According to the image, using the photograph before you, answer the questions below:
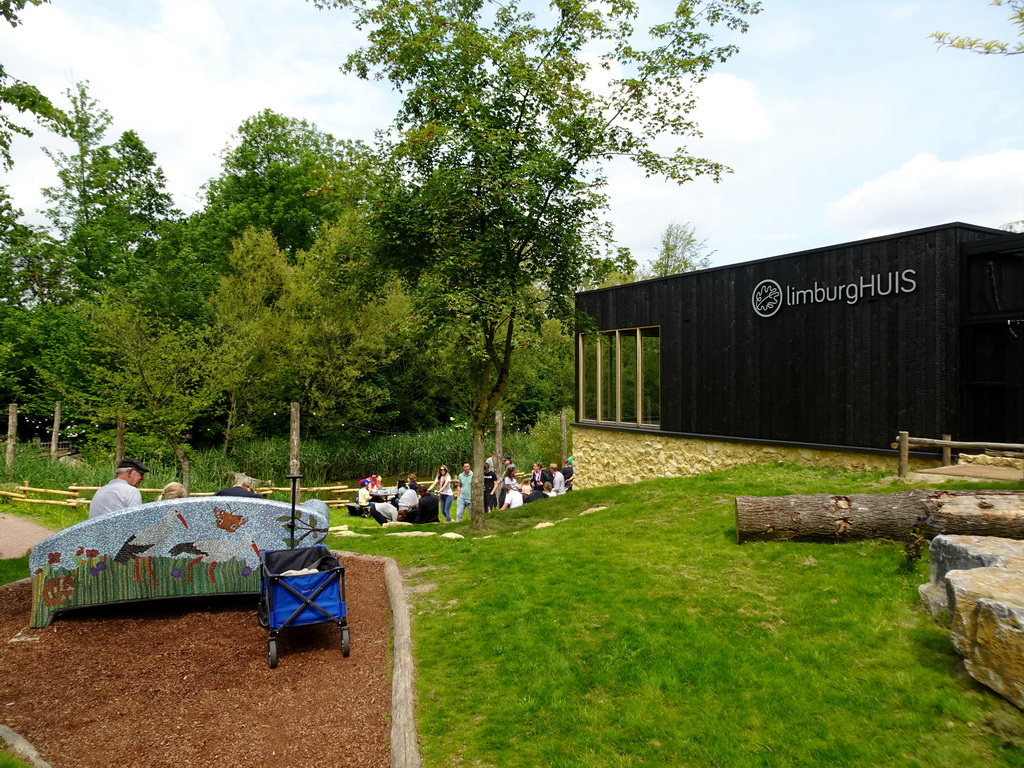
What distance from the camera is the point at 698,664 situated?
478cm

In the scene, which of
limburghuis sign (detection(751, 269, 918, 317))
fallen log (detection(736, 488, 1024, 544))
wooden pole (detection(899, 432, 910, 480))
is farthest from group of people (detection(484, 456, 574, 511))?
fallen log (detection(736, 488, 1024, 544))

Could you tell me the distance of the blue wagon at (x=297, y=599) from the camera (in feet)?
18.9

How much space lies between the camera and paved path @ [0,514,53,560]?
10766 millimetres

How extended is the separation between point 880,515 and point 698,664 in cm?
308

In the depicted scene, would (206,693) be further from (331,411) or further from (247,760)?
(331,411)

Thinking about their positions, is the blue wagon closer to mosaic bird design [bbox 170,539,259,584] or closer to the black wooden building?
mosaic bird design [bbox 170,539,259,584]

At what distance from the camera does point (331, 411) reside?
2739 centimetres

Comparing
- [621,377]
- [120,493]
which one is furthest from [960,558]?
[621,377]

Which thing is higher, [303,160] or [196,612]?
[303,160]

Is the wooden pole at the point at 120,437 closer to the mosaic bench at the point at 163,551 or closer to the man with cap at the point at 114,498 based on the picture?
the man with cap at the point at 114,498

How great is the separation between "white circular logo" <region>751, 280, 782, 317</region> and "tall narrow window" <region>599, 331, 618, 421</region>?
4353mm

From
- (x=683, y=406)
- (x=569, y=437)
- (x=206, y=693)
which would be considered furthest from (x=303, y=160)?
(x=206, y=693)

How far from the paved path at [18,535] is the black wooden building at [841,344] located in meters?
10.3

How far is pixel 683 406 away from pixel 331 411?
16464mm
